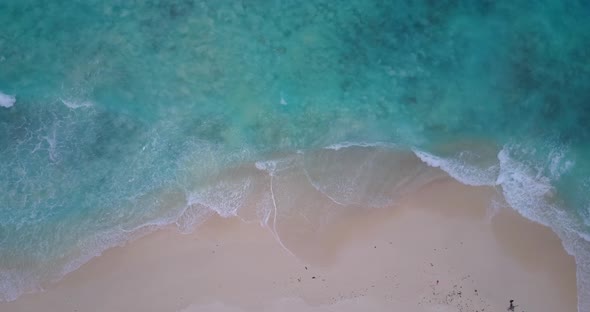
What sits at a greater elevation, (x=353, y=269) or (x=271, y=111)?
(x=271, y=111)

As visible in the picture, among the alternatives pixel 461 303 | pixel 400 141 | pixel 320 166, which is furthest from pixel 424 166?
pixel 461 303

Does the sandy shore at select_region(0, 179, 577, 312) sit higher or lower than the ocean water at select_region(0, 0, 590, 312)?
lower

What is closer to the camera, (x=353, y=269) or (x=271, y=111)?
(x=353, y=269)

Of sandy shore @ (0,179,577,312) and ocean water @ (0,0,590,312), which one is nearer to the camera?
sandy shore @ (0,179,577,312)

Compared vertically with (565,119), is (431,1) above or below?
above

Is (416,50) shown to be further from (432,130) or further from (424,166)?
(424,166)
